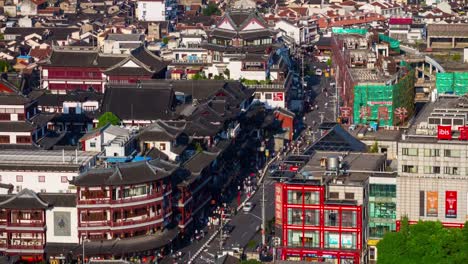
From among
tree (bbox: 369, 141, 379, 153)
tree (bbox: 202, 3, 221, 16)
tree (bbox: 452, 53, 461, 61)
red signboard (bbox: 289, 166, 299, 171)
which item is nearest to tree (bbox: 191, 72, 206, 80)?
tree (bbox: 452, 53, 461, 61)

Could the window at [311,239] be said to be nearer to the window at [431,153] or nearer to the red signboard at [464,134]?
the window at [431,153]

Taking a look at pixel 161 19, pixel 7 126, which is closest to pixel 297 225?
pixel 7 126

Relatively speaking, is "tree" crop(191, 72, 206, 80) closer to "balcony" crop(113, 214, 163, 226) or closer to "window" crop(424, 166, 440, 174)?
"balcony" crop(113, 214, 163, 226)

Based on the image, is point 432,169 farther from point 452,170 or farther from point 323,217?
point 323,217

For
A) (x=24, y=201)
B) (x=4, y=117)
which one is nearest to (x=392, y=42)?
(x=4, y=117)

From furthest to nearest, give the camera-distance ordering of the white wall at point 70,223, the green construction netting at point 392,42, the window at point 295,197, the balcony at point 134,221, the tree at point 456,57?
the green construction netting at point 392,42, the tree at point 456,57, the white wall at point 70,223, the balcony at point 134,221, the window at point 295,197

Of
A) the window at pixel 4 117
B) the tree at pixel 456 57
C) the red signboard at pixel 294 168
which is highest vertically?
the window at pixel 4 117

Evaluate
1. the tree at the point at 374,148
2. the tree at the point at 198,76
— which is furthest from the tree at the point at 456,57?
the tree at the point at 374,148
